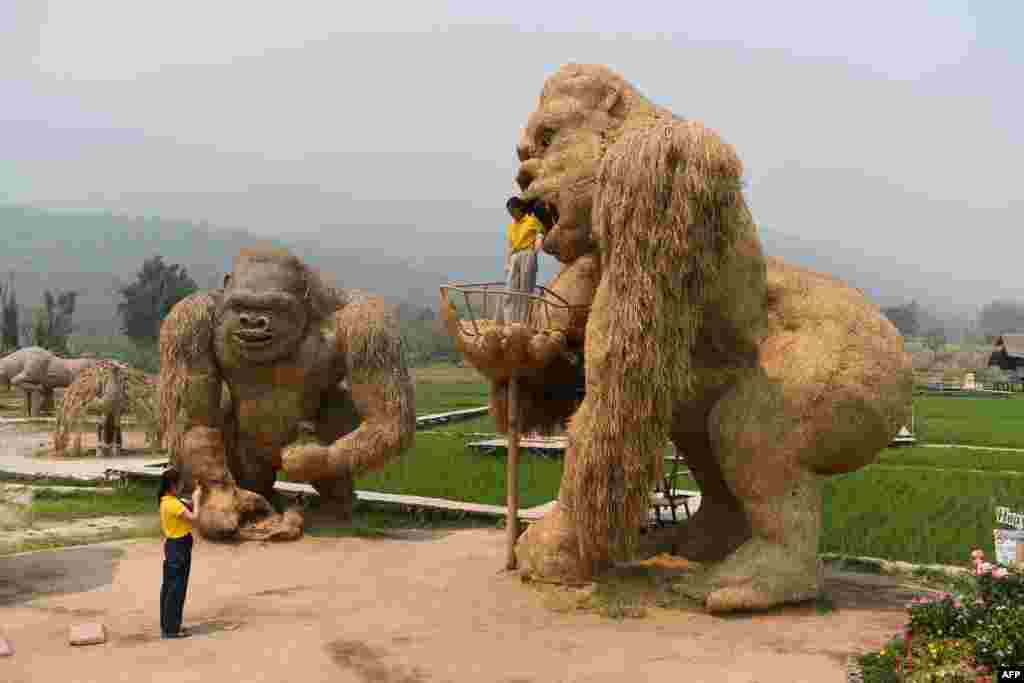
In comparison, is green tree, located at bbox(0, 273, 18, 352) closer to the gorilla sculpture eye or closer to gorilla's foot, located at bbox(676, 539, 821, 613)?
the gorilla sculpture eye

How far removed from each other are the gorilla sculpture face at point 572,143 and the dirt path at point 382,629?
8.35 feet

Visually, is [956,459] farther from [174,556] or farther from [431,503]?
[174,556]

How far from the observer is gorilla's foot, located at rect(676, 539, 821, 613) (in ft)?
20.5

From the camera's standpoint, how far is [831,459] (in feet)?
21.3

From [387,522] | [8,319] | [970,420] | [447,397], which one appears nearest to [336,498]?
[387,522]

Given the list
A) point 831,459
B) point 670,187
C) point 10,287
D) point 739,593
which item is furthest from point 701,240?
point 10,287

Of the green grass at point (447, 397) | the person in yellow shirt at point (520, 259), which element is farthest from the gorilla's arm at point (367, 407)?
the green grass at point (447, 397)

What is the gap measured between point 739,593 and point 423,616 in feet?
6.43

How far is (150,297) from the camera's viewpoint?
57.5 m

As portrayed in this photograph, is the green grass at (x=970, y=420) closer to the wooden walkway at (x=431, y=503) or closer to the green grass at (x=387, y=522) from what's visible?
the wooden walkway at (x=431, y=503)

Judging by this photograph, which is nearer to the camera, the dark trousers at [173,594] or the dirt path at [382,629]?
the dirt path at [382,629]

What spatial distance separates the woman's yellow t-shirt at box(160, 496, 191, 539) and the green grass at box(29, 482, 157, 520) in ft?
16.8

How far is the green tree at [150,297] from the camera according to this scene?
57.0 m

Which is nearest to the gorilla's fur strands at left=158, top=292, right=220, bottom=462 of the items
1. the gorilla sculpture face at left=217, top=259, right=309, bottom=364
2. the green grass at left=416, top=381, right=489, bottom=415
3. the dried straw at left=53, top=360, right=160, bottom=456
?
the gorilla sculpture face at left=217, top=259, right=309, bottom=364
